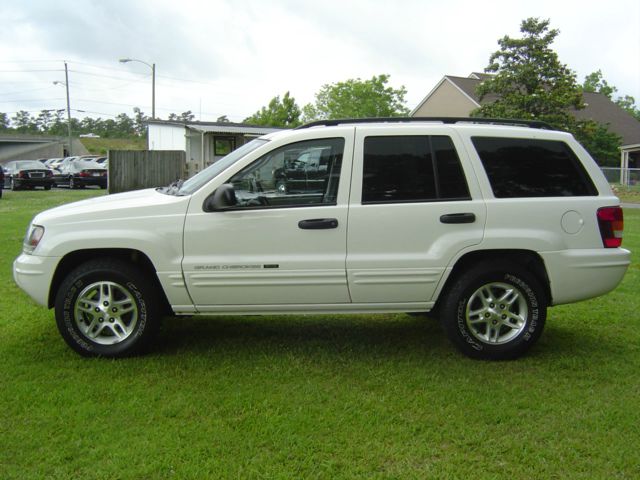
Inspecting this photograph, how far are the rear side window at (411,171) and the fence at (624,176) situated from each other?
3011cm

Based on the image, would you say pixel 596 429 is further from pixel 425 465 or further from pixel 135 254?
pixel 135 254

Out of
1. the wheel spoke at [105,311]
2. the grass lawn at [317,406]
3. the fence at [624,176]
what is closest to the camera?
the grass lawn at [317,406]

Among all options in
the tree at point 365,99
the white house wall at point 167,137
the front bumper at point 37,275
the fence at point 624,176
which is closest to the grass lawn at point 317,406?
the front bumper at point 37,275

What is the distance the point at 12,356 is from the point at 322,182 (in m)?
2.78

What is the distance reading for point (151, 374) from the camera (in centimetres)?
470

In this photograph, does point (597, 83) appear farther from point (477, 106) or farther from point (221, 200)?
point (221, 200)

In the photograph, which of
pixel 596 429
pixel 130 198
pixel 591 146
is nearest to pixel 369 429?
pixel 596 429

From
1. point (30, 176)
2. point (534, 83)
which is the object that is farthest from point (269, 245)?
point (30, 176)

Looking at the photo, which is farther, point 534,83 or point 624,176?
point 624,176

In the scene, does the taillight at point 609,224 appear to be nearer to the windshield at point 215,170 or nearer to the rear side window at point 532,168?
the rear side window at point 532,168

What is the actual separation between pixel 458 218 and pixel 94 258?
9.27ft

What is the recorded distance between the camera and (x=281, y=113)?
54.2m

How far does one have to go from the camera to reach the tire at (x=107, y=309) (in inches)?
194

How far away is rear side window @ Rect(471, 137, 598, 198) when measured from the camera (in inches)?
201
